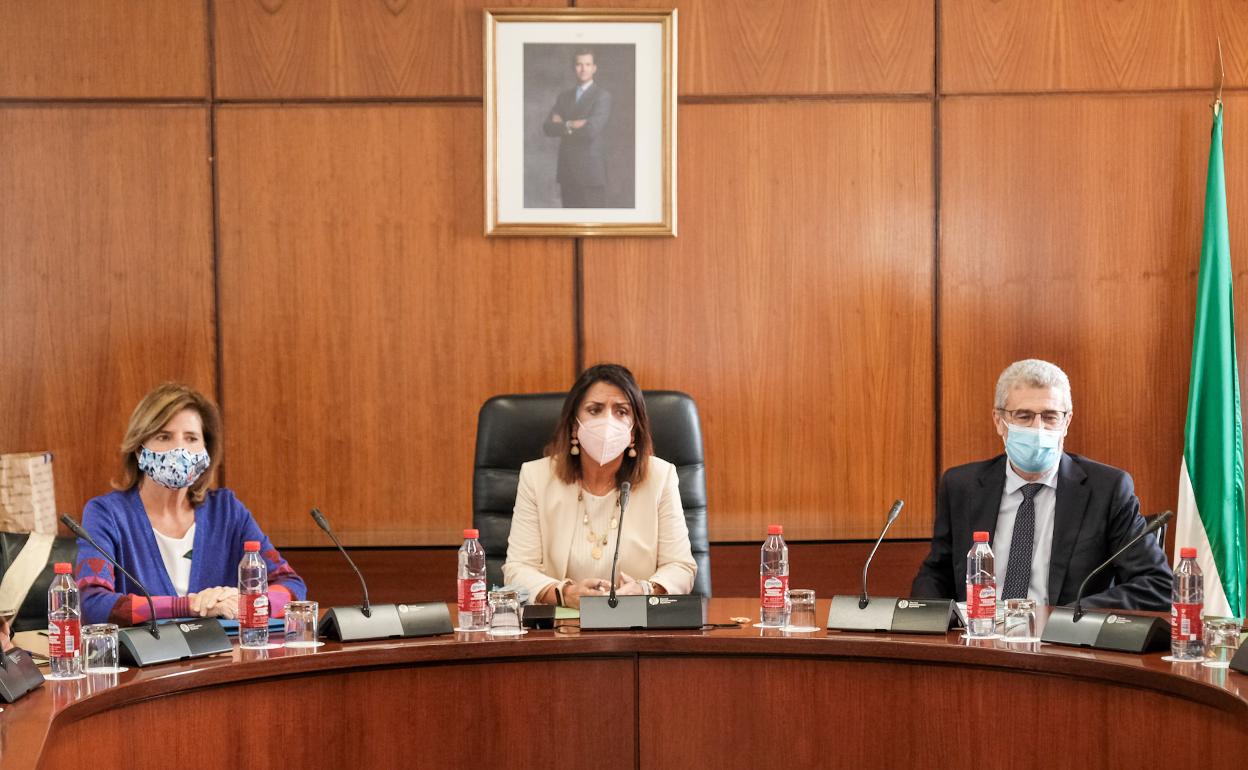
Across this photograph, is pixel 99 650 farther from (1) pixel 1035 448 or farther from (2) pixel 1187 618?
(1) pixel 1035 448

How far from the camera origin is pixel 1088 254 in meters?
4.23

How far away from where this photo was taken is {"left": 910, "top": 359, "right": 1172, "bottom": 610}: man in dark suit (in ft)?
9.99

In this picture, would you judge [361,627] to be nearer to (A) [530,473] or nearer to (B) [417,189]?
(A) [530,473]

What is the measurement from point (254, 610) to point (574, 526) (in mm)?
1008

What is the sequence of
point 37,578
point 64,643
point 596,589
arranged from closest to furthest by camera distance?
1. point 64,643
2. point 596,589
3. point 37,578

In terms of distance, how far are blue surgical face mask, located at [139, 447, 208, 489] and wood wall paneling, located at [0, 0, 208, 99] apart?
1532mm

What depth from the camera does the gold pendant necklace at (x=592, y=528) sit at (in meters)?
3.35

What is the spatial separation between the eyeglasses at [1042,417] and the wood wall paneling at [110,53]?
8.86 feet

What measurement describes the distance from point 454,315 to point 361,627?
1724 millimetres

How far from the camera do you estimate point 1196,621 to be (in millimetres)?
2379

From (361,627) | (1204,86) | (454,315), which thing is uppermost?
(1204,86)

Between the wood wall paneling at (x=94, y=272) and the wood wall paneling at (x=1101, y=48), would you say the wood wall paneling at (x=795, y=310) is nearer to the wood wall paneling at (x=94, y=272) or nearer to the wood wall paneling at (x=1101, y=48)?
the wood wall paneling at (x=1101, y=48)

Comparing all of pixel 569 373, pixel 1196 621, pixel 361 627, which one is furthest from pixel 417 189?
pixel 1196 621

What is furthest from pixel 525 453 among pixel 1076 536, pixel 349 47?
pixel 349 47
